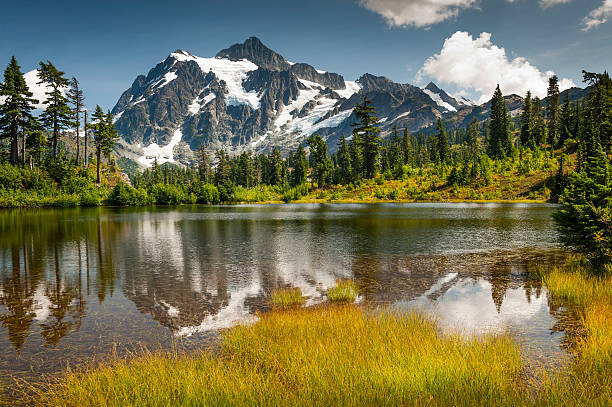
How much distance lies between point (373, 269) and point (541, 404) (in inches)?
527

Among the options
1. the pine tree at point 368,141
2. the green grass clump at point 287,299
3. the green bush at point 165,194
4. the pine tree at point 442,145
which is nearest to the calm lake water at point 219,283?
the green grass clump at point 287,299

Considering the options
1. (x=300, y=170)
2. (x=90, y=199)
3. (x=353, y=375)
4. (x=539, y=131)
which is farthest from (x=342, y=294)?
(x=539, y=131)

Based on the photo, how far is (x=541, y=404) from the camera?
527 centimetres

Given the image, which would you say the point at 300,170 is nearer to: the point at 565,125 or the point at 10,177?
the point at 565,125

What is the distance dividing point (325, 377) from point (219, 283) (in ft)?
37.1

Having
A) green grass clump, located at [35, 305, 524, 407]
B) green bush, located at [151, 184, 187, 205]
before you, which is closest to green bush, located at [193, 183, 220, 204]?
green bush, located at [151, 184, 187, 205]

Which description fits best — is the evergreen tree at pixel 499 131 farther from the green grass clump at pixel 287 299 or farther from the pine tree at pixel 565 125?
the green grass clump at pixel 287 299

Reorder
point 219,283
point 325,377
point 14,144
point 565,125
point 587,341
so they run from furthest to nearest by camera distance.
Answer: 1. point 565,125
2. point 14,144
3. point 219,283
4. point 587,341
5. point 325,377

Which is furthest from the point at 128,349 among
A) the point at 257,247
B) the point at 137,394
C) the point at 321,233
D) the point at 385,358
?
the point at 321,233

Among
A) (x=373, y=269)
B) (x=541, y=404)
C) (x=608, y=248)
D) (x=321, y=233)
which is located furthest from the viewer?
(x=321, y=233)

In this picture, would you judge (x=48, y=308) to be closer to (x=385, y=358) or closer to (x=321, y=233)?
(x=385, y=358)

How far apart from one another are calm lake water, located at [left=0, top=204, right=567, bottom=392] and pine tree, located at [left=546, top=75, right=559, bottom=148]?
10878cm

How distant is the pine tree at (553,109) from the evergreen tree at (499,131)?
44.8 feet

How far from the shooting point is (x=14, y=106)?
7750cm
